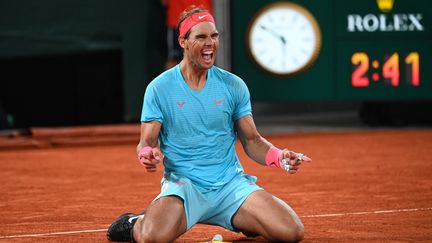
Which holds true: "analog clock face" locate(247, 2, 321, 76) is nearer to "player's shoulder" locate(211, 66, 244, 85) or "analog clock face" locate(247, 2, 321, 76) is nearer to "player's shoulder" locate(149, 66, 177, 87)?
"player's shoulder" locate(211, 66, 244, 85)

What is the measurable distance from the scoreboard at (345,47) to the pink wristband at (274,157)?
6430mm

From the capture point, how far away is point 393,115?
38.3 feet

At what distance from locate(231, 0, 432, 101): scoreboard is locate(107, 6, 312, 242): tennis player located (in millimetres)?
6292

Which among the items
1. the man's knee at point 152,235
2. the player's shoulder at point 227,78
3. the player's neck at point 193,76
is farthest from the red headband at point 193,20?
the man's knee at point 152,235

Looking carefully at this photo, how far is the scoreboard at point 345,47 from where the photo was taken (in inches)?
435

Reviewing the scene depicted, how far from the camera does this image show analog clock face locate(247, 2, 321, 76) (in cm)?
1110

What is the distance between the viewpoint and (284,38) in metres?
11.1

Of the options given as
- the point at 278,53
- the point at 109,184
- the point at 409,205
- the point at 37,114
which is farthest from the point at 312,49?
the point at 409,205

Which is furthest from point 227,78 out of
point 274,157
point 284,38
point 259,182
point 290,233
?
point 284,38

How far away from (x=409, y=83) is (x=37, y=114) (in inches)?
177

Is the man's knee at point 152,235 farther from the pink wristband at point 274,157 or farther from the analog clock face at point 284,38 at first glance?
the analog clock face at point 284,38

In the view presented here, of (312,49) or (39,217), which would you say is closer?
(39,217)

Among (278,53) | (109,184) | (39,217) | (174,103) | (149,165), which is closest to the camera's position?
(149,165)

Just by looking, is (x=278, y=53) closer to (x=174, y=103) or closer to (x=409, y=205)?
(x=409, y=205)
